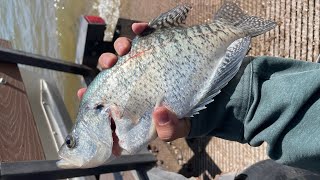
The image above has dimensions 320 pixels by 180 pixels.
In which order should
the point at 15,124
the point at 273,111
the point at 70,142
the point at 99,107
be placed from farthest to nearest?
the point at 15,124, the point at 70,142, the point at 99,107, the point at 273,111

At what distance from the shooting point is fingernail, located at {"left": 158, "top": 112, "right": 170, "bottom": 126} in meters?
1.75

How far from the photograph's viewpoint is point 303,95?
170 centimetres

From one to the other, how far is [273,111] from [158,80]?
502 millimetres

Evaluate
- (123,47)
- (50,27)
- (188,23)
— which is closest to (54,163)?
(123,47)

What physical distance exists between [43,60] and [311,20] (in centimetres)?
278

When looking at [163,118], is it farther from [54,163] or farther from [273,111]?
[54,163]

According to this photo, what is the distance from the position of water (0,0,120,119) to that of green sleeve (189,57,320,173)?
6.92 metres

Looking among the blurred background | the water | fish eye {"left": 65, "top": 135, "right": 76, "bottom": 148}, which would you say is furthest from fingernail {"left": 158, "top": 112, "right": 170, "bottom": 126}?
the water

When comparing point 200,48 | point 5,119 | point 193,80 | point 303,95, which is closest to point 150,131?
point 193,80

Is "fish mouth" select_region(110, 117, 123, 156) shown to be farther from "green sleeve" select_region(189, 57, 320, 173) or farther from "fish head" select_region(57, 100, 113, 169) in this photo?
"green sleeve" select_region(189, 57, 320, 173)

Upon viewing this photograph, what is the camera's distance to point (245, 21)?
199 centimetres

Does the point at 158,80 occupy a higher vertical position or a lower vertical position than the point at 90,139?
higher

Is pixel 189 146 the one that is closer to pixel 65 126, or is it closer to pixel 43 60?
pixel 65 126

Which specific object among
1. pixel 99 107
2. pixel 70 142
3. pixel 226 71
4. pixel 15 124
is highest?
pixel 226 71
